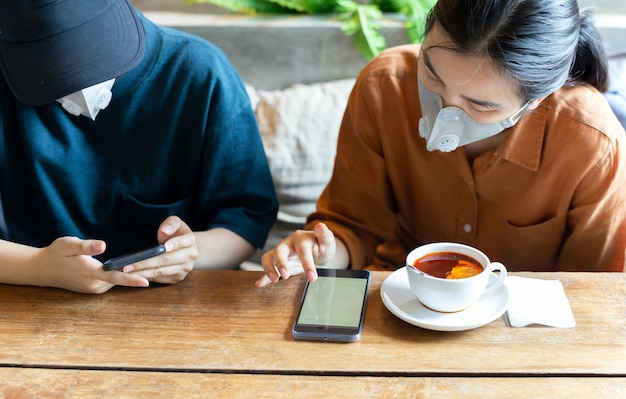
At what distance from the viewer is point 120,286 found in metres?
1.21

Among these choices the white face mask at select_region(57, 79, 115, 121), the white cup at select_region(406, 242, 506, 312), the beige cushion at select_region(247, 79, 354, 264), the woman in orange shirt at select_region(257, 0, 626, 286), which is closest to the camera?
the white cup at select_region(406, 242, 506, 312)

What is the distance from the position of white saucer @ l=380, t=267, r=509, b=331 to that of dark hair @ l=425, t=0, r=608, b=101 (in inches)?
13.9

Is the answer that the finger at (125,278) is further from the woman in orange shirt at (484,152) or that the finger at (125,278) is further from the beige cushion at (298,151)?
the beige cushion at (298,151)

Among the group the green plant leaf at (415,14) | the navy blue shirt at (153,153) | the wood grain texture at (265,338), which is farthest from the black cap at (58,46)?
the green plant leaf at (415,14)

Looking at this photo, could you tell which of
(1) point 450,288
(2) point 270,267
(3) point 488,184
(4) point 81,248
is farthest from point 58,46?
(3) point 488,184

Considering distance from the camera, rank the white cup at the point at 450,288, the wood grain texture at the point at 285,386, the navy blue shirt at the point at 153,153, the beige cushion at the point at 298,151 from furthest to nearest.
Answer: the beige cushion at the point at 298,151
the navy blue shirt at the point at 153,153
the white cup at the point at 450,288
the wood grain texture at the point at 285,386

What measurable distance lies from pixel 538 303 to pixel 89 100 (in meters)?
0.85

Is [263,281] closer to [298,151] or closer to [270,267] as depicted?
[270,267]

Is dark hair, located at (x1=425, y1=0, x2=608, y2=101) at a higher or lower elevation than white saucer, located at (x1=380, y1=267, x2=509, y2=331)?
higher

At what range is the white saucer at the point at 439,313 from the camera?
1.04 meters

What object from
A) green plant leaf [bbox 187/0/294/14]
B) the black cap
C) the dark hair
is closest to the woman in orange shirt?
the dark hair

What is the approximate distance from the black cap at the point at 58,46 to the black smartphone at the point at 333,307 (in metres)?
0.50

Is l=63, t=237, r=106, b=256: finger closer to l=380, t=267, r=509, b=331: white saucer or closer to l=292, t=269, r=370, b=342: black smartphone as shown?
l=292, t=269, r=370, b=342: black smartphone

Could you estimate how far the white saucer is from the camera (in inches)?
A: 40.8
